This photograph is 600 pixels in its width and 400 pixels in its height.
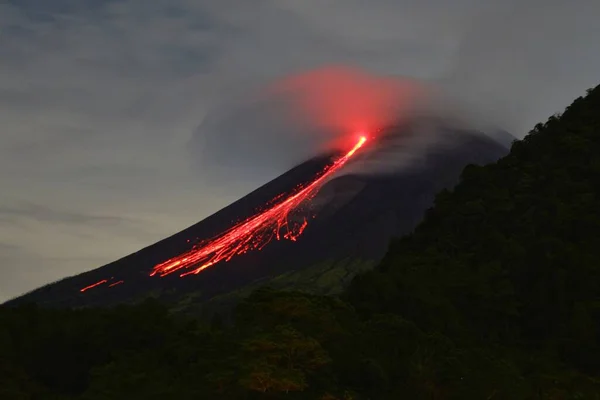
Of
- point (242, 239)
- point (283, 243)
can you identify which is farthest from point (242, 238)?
point (283, 243)

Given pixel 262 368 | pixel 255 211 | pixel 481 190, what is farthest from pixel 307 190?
pixel 262 368

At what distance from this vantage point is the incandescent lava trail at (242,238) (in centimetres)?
15150

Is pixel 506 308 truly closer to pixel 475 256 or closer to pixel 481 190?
pixel 475 256

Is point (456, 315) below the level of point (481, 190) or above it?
below

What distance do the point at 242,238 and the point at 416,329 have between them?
128014mm

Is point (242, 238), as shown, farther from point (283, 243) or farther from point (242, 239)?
point (283, 243)

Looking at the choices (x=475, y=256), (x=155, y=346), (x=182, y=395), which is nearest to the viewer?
(x=182, y=395)

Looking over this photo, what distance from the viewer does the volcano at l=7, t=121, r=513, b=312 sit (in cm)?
13775

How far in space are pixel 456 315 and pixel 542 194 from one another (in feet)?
69.7

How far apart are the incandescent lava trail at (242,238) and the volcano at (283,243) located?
25cm

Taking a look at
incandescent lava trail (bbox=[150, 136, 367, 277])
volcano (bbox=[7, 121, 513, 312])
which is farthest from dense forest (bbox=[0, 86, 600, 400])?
incandescent lava trail (bbox=[150, 136, 367, 277])

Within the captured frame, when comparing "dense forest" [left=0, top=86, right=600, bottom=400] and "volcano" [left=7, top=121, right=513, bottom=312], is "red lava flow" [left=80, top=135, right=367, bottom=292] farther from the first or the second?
"dense forest" [left=0, top=86, right=600, bottom=400]

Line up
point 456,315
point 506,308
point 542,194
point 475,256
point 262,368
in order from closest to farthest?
point 262,368, point 456,315, point 506,308, point 475,256, point 542,194

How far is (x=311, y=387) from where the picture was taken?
25797 mm
